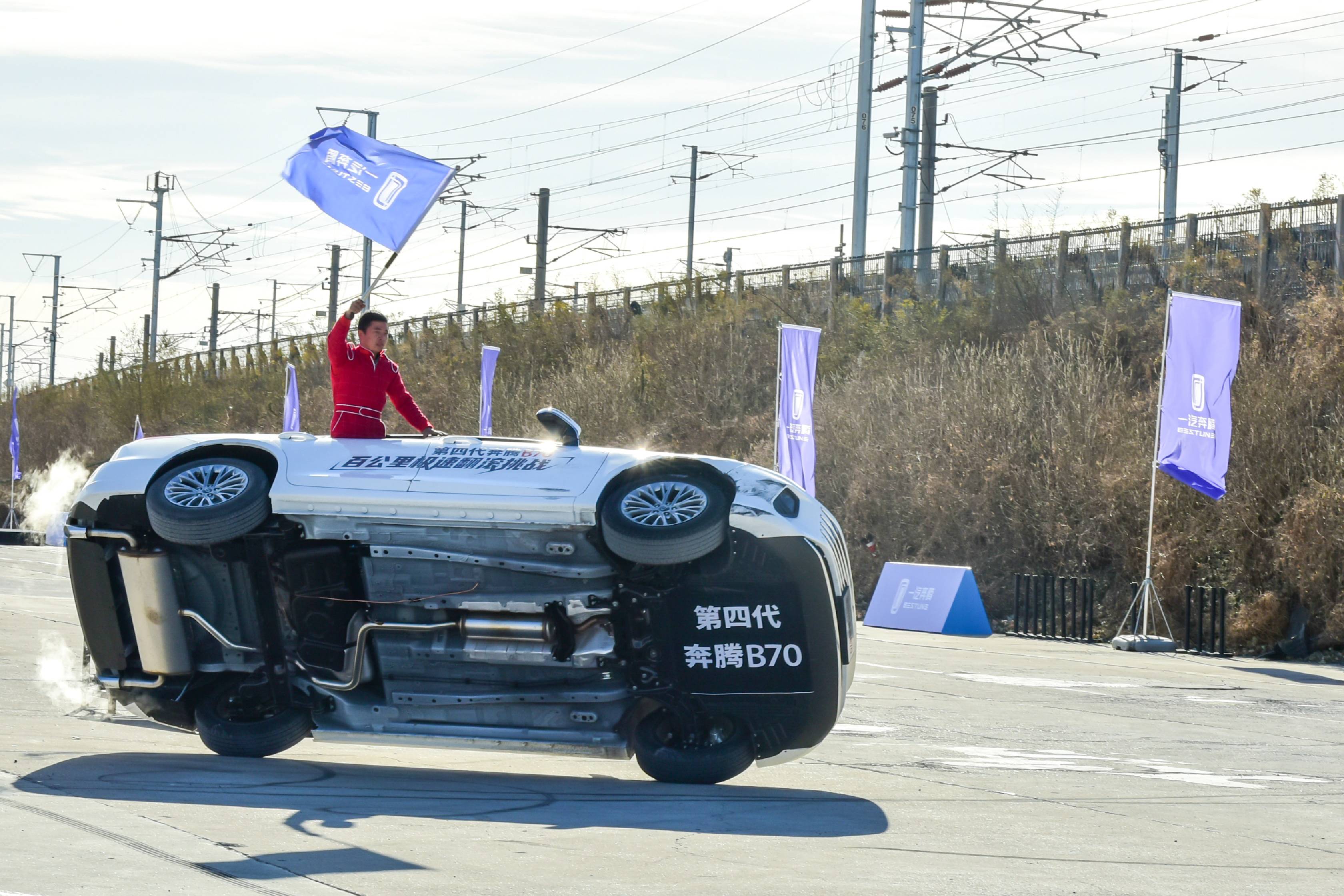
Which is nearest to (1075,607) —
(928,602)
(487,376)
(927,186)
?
(928,602)

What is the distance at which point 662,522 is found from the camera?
24.8 ft

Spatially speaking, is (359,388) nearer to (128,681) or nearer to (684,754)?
(128,681)

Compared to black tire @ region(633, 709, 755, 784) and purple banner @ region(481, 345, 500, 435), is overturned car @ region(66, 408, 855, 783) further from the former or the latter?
purple banner @ region(481, 345, 500, 435)

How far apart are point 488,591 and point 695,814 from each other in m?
1.62

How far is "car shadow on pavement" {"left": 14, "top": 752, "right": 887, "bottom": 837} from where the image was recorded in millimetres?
6797

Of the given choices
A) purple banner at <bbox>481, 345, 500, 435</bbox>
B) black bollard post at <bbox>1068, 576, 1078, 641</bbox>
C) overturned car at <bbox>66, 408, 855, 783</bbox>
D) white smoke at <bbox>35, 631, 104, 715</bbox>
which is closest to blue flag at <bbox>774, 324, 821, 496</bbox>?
black bollard post at <bbox>1068, 576, 1078, 641</bbox>

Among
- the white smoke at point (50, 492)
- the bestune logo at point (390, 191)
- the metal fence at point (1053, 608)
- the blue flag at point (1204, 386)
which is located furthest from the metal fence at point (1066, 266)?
the bestune logo at point (390, 191)

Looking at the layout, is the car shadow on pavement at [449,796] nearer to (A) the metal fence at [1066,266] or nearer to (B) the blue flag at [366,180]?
(B) the blue flag at [366,180]

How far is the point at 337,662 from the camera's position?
814cm

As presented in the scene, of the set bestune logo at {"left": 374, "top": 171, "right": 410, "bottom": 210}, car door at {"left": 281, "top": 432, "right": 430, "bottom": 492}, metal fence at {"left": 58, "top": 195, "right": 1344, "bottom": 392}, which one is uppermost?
metal fence at {"left": 58, "top": 195, "right": 1344, "bottom": 392}

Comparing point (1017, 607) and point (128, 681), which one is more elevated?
point (128, 681)

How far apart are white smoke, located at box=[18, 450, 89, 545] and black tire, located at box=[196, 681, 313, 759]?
2.67 metres

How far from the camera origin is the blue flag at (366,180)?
14.1 meters

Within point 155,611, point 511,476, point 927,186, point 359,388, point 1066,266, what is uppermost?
point 927,186
